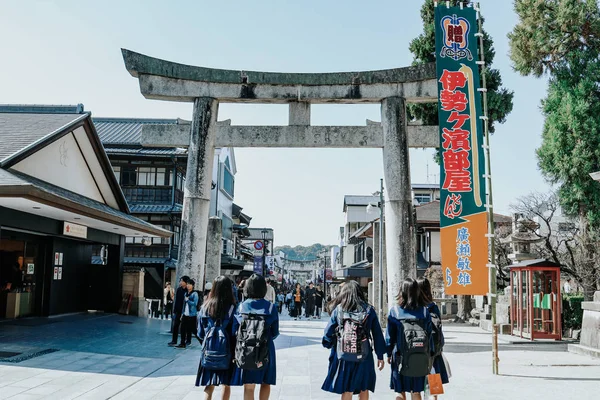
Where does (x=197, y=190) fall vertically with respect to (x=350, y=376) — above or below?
above

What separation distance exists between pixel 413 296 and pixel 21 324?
13718 millimetres

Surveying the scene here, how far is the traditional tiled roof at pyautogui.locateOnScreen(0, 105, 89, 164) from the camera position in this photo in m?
13.9

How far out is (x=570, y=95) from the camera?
2189 centimetres

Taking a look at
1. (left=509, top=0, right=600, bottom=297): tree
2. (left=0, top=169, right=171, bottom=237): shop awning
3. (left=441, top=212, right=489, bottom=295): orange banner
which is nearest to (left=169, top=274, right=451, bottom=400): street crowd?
(left=441, top=212, right=489, bottom=295): orange banner

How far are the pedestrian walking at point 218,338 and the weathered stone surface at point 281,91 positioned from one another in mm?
9039

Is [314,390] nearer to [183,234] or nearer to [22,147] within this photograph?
[183,234]

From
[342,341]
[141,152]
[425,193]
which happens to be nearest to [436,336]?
[342,341]

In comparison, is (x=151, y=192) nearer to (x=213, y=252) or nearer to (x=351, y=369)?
(x=213, y=252)

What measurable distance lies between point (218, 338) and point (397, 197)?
8617mm

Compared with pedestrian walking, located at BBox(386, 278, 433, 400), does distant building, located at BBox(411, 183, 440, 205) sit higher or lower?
higher

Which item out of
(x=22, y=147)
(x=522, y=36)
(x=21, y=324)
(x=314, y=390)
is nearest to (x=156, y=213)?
(x=21, y=324)

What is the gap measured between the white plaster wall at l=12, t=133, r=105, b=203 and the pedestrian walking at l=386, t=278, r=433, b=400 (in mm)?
11417

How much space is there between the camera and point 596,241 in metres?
20.3

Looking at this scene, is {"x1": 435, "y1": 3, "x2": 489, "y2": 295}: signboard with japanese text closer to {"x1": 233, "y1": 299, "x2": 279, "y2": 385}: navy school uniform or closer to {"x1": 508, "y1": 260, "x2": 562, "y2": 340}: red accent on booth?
{"x1": 233, "y1": 299, "x2": 279, "y2": 385}: navy school uniform
